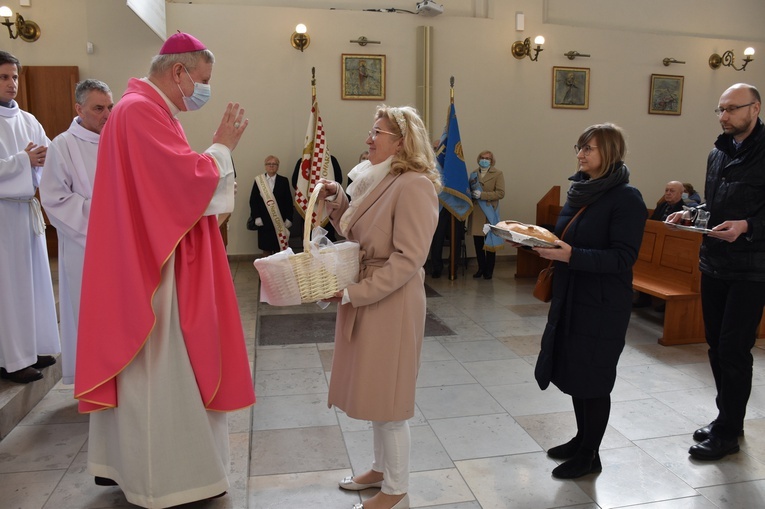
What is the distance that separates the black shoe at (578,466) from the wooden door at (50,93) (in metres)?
7.19

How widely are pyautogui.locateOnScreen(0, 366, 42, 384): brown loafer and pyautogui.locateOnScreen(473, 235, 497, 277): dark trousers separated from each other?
553cm

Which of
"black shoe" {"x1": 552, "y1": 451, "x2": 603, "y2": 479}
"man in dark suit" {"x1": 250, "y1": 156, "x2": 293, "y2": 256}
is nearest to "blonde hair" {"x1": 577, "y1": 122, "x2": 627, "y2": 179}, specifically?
"black shoe" {"x1": 552, "y1": 451, "x2": 603, "y2": 479}

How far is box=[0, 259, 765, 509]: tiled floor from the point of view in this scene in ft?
8.34

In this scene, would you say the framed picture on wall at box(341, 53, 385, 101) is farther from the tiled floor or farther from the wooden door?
the tiled floor

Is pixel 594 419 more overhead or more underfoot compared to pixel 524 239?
more underfoot

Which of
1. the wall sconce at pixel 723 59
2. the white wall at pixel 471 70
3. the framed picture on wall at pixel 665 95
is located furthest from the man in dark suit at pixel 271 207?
the wall sconce at pixel 723 59

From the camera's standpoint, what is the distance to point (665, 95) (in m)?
9.27

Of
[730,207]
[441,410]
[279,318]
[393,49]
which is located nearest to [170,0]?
[393,49]

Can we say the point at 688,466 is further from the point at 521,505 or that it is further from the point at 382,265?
the point at 382,265

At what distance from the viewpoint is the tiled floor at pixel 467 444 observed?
254cm

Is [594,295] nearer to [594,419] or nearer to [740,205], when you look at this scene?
[594,419]

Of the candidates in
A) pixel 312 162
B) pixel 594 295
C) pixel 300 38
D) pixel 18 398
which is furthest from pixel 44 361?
pixel 300 38

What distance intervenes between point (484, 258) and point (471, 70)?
2.79 m

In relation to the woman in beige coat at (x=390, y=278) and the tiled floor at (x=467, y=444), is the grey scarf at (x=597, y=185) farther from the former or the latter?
the tiled floor at (x=467, y=444)
